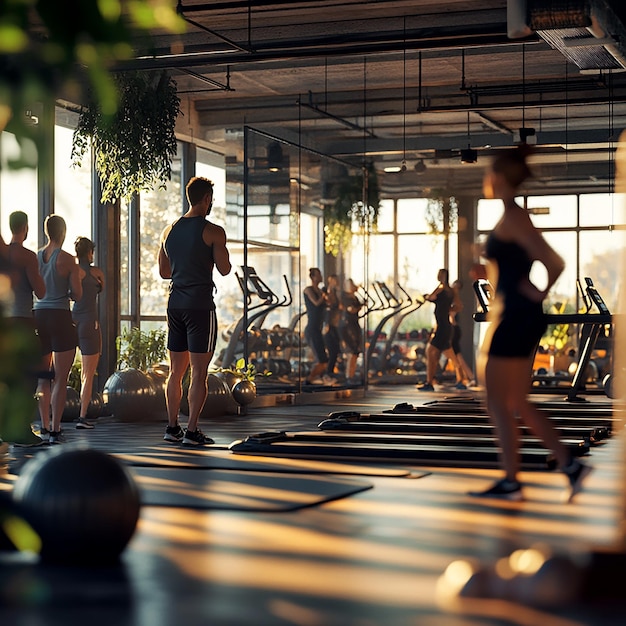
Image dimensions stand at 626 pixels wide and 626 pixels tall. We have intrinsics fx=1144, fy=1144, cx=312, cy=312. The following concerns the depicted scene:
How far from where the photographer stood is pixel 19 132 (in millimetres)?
1202

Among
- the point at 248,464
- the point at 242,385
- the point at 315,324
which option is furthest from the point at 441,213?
the point at 248,464

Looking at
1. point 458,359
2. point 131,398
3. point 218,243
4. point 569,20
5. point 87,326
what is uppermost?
point 569,20

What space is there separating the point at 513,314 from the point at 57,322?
3505mm

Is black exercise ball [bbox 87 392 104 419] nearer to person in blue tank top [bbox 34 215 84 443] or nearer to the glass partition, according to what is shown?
the glass partition

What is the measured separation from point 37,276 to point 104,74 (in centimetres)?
539

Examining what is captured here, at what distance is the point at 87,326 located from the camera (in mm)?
8344

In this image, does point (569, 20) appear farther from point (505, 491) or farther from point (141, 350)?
point (141, 350)

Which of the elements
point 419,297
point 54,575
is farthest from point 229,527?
point 419,297

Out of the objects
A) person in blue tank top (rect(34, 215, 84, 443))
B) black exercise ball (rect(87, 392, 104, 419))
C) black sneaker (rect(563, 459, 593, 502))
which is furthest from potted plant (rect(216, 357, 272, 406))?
black sneaker (rect(563, 459, 593, 502))

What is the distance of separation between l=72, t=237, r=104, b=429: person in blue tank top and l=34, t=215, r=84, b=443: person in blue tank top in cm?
109

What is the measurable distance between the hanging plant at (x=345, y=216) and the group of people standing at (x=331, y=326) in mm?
376

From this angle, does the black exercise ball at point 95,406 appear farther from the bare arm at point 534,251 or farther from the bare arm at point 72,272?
the bare arm at point 534,251

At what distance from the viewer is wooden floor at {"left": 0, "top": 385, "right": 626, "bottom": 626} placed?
8.29 ft

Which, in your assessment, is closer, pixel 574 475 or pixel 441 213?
pixel 574 475
